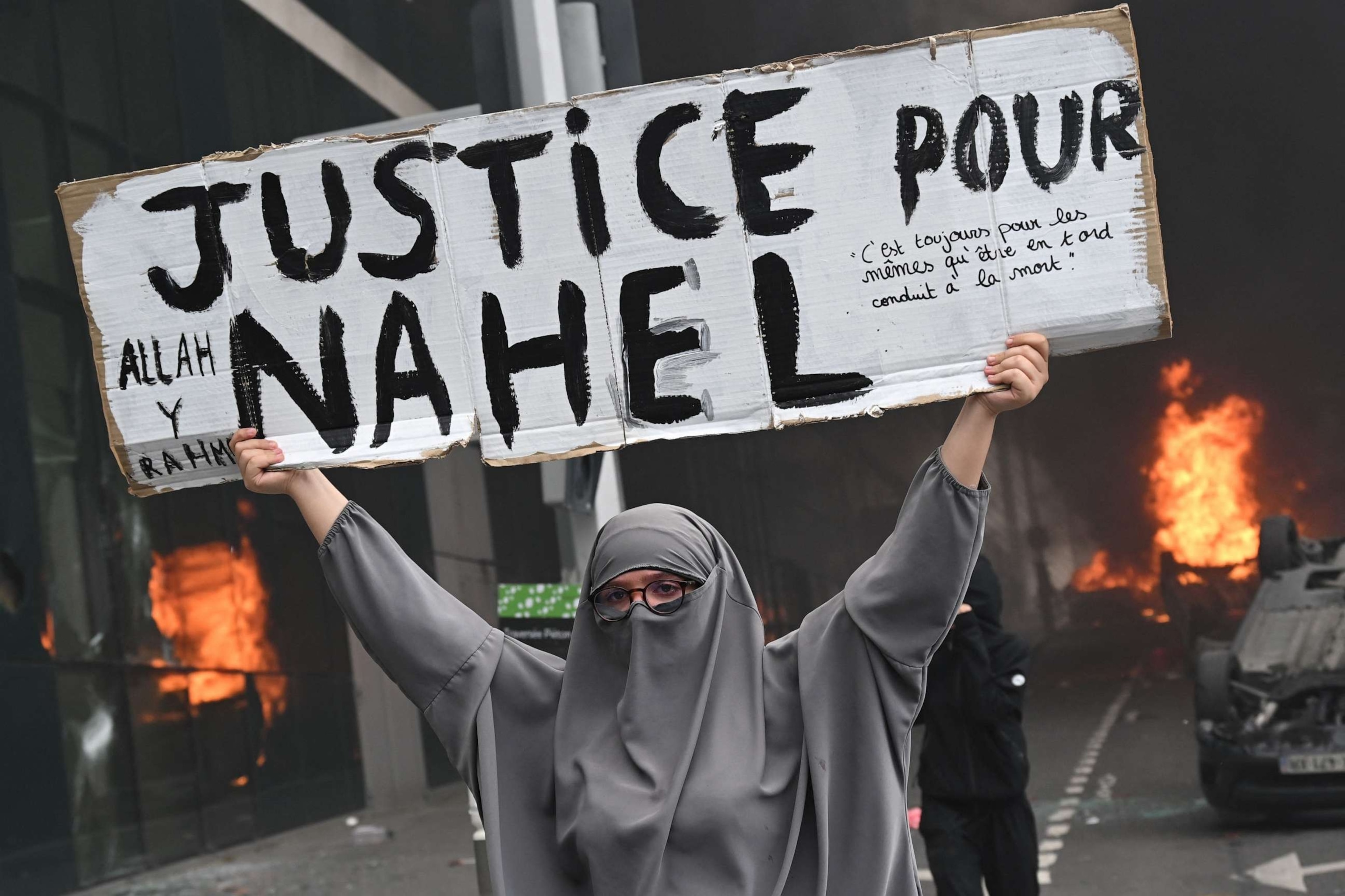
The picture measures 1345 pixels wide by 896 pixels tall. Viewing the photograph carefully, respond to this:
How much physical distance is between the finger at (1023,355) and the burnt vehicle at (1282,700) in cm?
645

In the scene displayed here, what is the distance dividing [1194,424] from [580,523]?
5.53m

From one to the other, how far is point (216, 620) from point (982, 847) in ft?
26.5

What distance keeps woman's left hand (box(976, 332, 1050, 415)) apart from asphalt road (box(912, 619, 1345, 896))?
22.1 feet

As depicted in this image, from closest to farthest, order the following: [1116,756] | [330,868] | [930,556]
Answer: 1. [930,556]
2. [1116,756]
3. [330,868]

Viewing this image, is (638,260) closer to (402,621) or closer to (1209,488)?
(402,621)

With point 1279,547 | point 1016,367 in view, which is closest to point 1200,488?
point 1279,547

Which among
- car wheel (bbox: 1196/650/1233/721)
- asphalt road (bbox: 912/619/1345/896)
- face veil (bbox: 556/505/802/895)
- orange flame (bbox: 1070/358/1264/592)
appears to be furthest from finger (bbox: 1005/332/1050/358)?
orange flame (bbox: 1070/358/1264/592)

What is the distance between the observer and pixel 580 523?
540 cm

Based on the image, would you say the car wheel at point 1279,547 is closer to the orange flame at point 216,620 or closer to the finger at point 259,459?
the orange flame at point 216,620

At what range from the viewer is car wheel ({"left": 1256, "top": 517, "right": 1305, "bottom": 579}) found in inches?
366

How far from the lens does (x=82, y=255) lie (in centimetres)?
299

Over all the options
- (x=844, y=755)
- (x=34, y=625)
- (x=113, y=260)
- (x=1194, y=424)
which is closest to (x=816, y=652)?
(x=844, y=755)

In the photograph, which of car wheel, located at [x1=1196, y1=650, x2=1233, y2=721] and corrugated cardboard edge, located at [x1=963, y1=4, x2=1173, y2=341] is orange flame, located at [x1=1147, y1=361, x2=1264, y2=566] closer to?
car wheel, located at [x1=1196, y1=650, x2=1233, y2=721]

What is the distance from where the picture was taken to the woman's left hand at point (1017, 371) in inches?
104
